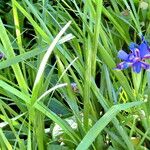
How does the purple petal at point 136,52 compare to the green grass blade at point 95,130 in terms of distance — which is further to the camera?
the purple petal at point 136,52

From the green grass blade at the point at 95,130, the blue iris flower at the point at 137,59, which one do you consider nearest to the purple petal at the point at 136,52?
the blue iris flower at the point at 137,59

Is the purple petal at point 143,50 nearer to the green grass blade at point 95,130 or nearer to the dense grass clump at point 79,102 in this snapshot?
the dense grass clump at point 79,102

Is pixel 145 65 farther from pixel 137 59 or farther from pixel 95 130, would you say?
pixel 95 130

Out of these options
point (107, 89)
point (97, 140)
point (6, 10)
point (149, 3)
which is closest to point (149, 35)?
point (149, 3)

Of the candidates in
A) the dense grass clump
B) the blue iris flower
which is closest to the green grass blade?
the dense grass clump

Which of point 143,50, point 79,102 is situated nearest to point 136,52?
point 143,50

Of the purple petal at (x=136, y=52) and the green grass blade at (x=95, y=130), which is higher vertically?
the purple petal at (x=136, y=52)

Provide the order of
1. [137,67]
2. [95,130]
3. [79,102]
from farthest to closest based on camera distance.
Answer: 1. [79,102]
2. [137,67]
3. [95,130]

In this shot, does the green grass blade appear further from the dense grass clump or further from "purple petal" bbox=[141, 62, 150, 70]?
"purple petal" bbox=[141, 62, 150, 70]

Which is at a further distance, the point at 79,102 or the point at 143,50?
the point at 79,102

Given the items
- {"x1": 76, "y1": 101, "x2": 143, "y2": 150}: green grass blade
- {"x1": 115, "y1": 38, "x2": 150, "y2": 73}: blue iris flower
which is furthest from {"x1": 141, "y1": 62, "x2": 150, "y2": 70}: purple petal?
{"x1": 76, "y1": 101, "x2": 143, "y2": 150}: green grass blade

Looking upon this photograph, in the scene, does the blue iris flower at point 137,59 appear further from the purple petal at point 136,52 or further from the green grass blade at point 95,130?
the green grass blade at point 95,130

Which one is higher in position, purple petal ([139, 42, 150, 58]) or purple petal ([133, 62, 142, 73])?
purple petal ([139, 42, 150, 58])

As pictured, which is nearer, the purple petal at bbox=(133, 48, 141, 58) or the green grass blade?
the green grass blade
